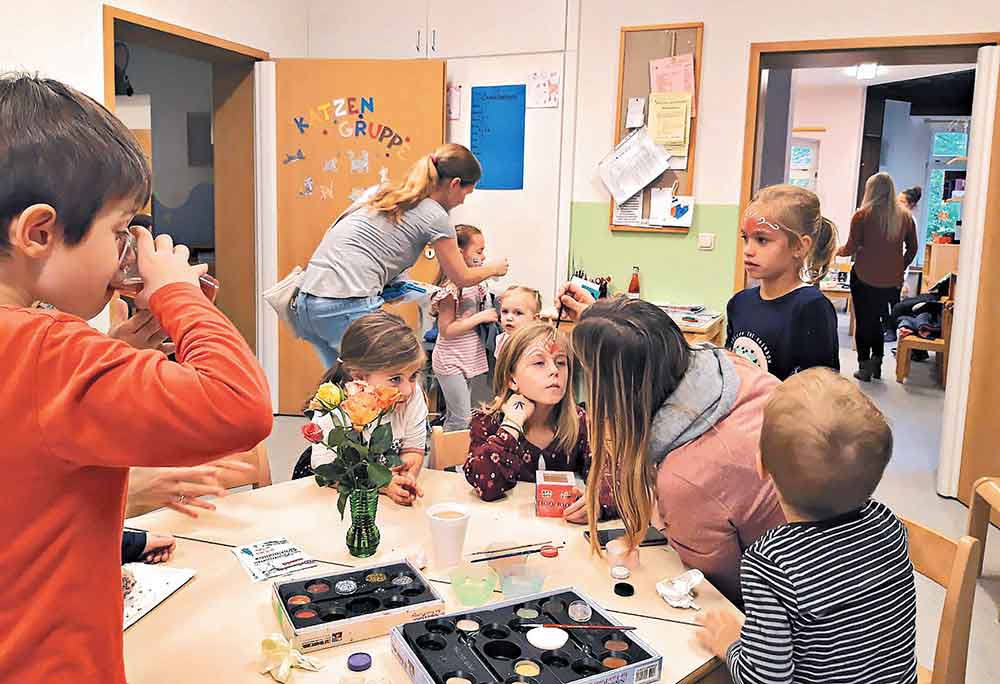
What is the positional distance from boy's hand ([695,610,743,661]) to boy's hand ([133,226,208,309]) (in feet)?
2.99

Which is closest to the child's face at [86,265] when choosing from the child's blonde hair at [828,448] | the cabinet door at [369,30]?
the child's blonde hair at [828,448]

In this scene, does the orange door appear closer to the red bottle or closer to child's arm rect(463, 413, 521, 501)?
the red bottle

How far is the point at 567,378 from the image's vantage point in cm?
224

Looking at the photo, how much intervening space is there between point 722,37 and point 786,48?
32cm

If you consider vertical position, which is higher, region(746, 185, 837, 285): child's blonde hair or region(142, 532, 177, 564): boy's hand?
region(746, 185, 837, 285): child's blonde hair

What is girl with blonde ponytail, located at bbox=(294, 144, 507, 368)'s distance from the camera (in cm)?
318

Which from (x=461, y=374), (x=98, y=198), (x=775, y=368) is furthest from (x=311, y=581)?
(x=461, y=374)

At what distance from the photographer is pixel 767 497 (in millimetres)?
1515

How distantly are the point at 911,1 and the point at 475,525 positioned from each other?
3.51 m

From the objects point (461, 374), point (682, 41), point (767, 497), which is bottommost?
point (461, 374)

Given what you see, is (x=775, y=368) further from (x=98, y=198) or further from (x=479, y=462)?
(x=98, y=198)

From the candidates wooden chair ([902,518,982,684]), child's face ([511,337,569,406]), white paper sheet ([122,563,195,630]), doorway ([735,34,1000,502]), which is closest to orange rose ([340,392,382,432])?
white paper sheet ([122,563,195,630])

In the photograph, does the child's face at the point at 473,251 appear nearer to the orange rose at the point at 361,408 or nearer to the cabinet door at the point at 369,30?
the cabinet door at the point at 369,30

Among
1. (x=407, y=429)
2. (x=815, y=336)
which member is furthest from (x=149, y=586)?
(x=815, y=336)
